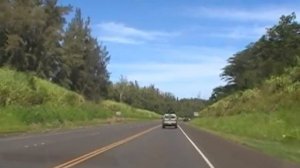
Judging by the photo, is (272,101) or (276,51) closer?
(272,101)

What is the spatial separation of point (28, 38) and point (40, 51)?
12.8 ft

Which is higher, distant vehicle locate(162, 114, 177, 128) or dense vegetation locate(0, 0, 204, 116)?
dense vegetation locate(0, 0, 204, 116)

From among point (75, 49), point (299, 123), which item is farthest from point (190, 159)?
point (75, 49)

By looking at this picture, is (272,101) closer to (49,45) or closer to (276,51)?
(276,51)

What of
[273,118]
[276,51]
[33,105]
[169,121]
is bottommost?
[273,118]

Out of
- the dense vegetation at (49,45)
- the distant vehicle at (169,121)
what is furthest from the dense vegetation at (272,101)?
the dense vegetation at (49,45)

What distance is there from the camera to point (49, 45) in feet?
380

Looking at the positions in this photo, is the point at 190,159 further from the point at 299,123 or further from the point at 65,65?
the point at 65,65

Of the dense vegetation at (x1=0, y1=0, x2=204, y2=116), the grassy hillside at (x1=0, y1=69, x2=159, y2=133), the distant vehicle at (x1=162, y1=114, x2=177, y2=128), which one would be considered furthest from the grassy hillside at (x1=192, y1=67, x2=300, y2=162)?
the dense vegetation at (x1=0, y1=0, x2=204, y2=116)

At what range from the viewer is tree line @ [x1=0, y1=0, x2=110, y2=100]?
10000 centimetres

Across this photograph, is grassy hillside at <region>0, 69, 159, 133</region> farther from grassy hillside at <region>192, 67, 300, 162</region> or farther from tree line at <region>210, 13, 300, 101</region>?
tree line at <region>210, 13, 300, 101</region>

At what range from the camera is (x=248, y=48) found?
15338 cm

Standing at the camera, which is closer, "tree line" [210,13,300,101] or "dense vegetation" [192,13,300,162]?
Result: "dense vegetation" [192,13,300,162]

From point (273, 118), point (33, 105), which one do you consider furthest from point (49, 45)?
point (273, 118)
